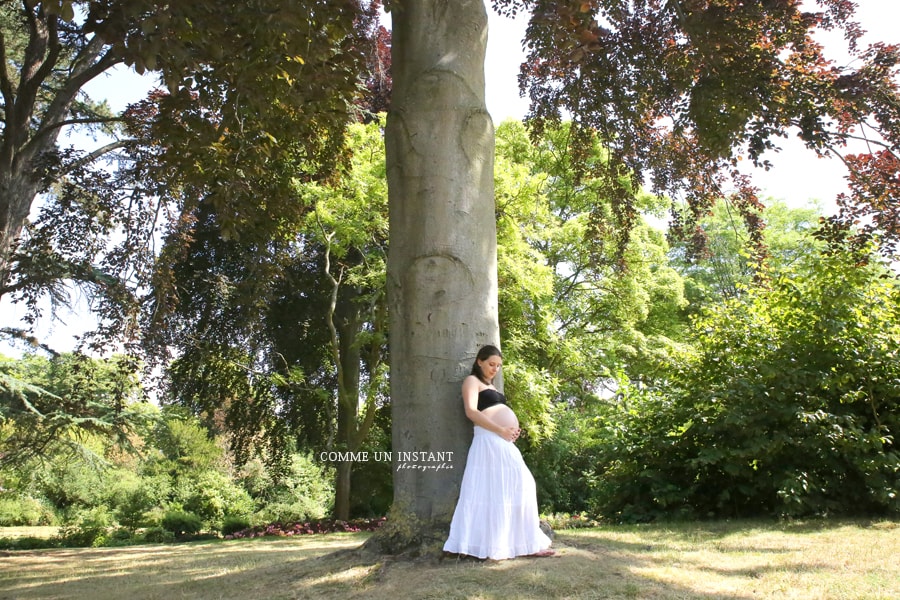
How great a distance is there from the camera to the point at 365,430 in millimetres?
14977

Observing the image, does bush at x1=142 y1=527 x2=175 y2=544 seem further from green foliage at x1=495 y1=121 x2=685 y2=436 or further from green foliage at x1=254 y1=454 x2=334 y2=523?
green foliage at x1=495 y1=121 x2=685 y2=436

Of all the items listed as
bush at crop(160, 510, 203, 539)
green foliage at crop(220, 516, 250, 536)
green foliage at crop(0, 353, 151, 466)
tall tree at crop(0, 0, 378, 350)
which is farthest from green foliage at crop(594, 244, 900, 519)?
bush at crop(160, 510, 203, 539)

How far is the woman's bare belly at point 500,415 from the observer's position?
4.93 metres

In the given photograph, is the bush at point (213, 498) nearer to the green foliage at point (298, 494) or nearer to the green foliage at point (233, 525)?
the green foliage at point (298, 494)

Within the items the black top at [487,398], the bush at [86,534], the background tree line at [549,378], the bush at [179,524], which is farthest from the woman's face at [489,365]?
the bush at [86,534]

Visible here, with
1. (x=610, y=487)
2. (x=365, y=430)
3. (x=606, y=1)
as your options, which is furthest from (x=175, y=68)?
(x=365, y=430)

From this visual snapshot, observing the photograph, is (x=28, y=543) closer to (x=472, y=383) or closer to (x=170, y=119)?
(x=170, y=119)

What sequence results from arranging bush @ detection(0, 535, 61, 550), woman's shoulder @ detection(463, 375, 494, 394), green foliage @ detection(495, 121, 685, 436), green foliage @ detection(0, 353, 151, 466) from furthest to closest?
bush @ detection(0, 535, 61, 550), green foliage @ detection(495, 121, 685, 436), green foliage @ detection(0, 353, 151, 466), woman's shoulder @ detection(463, 375, 494, 394)

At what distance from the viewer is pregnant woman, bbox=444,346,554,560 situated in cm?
465

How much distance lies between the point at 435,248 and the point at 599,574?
2.61 m

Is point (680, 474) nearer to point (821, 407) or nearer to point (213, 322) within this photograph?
point (821, 407)

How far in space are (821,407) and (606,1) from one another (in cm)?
554

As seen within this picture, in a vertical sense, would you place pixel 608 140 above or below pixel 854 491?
above

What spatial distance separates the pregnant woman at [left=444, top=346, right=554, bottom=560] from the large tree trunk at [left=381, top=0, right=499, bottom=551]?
0.13 metres
